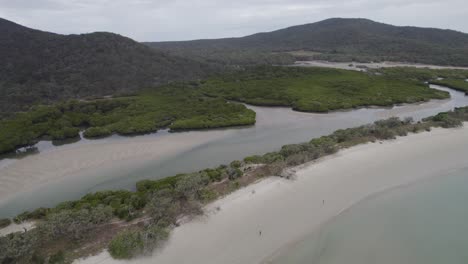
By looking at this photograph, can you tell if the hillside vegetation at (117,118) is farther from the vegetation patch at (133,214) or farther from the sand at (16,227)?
the sand at (16,227)

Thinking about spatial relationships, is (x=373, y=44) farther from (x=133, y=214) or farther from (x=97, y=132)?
(x=133, y=214)

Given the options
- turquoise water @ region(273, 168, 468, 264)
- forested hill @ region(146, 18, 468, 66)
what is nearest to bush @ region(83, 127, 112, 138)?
turquoise water @ region(273, 168, 468, 264)

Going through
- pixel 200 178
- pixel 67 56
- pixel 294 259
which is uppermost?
pixel 67 56

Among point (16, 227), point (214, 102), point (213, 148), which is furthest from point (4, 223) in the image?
point (214, 102)

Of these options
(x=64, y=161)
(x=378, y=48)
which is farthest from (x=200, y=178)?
(x=378, y=48)

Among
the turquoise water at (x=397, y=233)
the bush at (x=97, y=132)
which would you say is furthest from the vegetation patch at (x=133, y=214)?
the bush at (x=97, y=132)

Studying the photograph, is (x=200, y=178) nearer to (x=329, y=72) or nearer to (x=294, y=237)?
(x=294, y=237)
